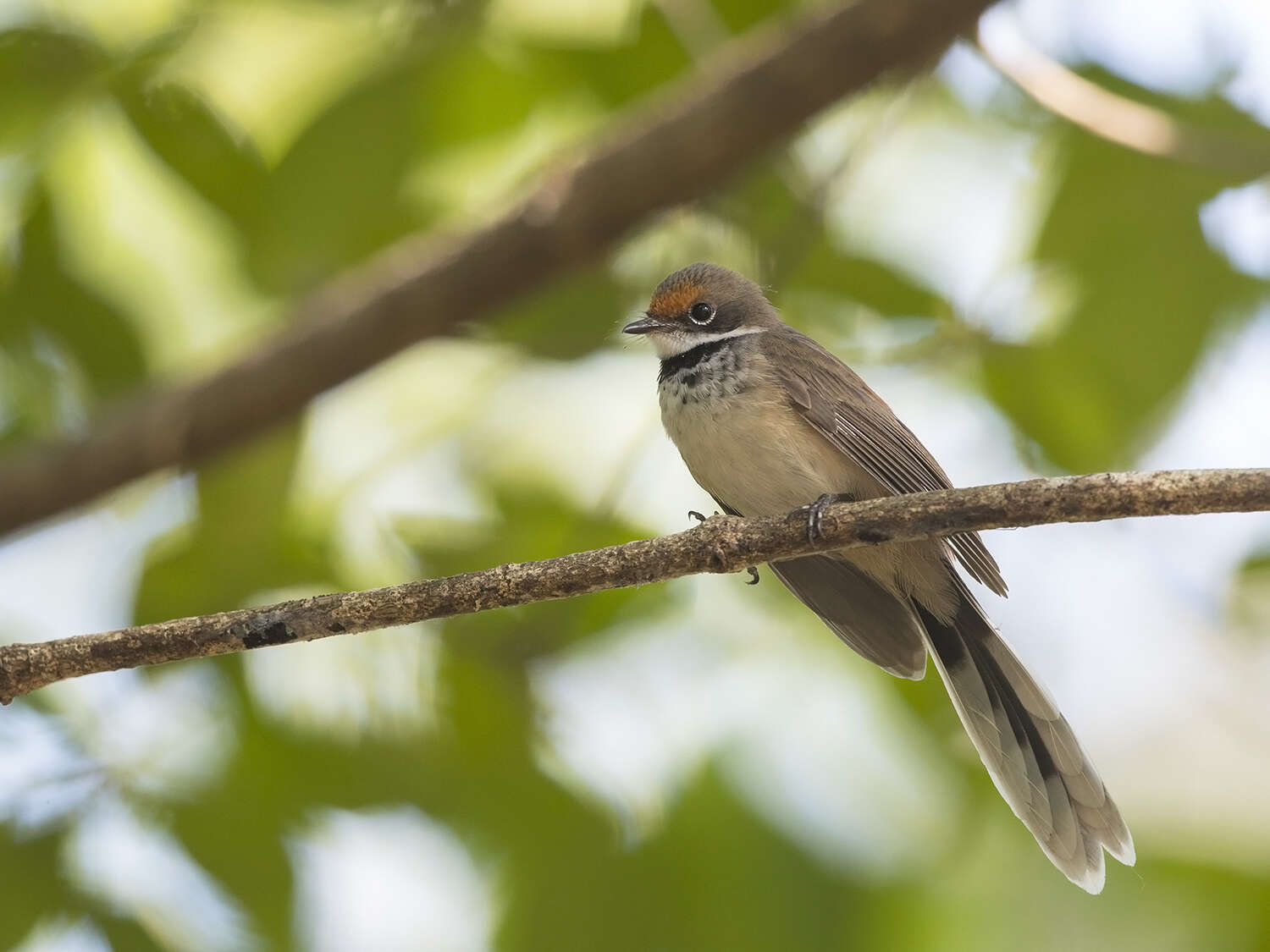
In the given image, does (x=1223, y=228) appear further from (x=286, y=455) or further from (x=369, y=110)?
(x=286, y=455)

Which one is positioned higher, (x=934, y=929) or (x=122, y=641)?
(x=934, y=929)

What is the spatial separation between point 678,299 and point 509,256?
0.74 meters

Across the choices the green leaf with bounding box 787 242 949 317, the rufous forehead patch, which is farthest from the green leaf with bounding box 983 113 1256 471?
the rufous forehead patch

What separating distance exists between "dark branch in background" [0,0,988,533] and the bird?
2.74 feet

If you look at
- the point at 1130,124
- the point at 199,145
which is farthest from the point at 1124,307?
the point at 199,145

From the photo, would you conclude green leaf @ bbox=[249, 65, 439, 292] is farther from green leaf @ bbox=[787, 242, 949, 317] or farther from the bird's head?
green leaf @ bbox=[787, 242, 949, 317]

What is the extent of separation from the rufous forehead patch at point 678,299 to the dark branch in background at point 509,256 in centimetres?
44

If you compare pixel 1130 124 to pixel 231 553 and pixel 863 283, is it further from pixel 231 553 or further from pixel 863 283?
pixel 231 553

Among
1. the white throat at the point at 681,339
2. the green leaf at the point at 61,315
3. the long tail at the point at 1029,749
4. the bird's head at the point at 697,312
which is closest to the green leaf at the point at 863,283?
the bird's head at the point at 697,312

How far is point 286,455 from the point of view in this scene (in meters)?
5.69

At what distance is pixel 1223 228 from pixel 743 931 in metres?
3.23

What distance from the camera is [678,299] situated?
5.26m

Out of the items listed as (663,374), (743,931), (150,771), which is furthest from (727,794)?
(150,771)

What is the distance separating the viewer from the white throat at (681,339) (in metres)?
5.18
